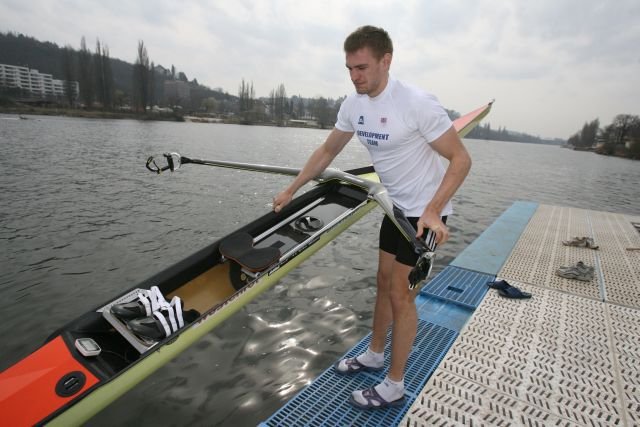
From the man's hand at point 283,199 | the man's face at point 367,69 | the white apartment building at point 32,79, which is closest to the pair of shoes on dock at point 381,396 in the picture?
the man's hand at point 283,199

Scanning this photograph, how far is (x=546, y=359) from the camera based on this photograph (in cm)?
304

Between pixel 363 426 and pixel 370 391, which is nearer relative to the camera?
pixel 363 426

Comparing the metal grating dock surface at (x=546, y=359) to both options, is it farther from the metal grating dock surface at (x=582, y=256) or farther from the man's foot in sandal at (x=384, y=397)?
the man's foot in sandal at (x=384, y=397)

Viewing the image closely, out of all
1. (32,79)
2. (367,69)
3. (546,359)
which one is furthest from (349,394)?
(32,79)

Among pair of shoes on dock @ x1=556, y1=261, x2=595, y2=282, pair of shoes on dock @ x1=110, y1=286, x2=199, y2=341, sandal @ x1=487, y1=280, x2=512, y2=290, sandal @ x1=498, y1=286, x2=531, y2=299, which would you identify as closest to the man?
pair of shoes on dock @ x1=110, y1=286, x2=199, y2=341

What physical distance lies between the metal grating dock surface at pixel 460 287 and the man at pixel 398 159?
1.69 m

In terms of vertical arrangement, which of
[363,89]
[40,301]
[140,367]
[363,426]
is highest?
[363,89]

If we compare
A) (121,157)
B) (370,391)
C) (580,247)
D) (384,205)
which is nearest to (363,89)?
(384,205)

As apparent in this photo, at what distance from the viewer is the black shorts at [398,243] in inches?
91.1

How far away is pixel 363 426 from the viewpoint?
7.82 ft

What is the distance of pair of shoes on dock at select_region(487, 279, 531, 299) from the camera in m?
4.12

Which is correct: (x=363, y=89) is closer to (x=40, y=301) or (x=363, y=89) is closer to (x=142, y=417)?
(x=142, y=417)

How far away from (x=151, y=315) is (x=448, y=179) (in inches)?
94.3

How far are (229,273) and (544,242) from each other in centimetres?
584
